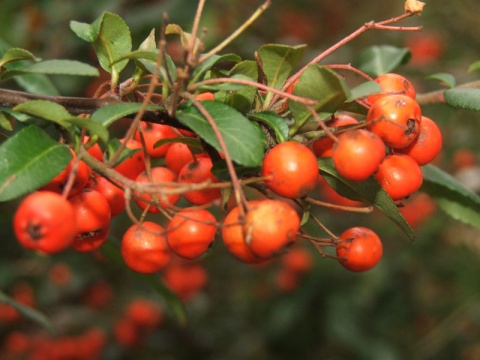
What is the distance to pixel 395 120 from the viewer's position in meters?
1.09

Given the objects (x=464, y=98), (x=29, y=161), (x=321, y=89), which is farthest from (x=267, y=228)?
(x=464, y=98)

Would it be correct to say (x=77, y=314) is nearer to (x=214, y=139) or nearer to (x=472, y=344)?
(x=472, y=344)

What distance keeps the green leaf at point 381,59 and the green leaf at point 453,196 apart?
0.39 meters

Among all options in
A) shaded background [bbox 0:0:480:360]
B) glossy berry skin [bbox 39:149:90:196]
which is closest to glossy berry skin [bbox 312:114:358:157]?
glossy berry skin [bbox 39:149:90:196]

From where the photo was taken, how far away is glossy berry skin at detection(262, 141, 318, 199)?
1016 mm

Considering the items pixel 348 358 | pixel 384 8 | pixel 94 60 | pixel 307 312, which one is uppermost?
pixel 94 60

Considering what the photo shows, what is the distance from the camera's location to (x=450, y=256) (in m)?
4.07

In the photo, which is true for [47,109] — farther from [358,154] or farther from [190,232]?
[358,154]

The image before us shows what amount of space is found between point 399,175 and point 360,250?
19 centimetres

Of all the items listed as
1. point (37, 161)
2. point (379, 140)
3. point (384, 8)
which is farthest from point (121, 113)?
point (384, 8)

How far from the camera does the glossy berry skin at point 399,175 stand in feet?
3.87

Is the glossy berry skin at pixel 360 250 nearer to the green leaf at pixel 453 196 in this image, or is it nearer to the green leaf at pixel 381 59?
the green leaf at pixel 453 196

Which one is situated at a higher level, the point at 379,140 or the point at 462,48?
the point at 379,140

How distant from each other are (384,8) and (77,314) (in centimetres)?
410
